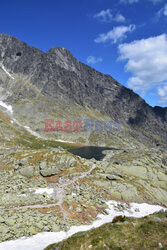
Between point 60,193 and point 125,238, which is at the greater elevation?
point 125,238

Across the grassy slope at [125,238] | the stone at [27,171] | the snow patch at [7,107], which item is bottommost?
the stone at [27,171]

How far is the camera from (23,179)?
3183 cm

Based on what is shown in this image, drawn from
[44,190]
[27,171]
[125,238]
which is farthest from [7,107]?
[125,238]

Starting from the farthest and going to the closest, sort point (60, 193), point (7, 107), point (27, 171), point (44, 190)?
A: point (7, 107) → point (27, 171) → point (44, 190) → point (60, 193)

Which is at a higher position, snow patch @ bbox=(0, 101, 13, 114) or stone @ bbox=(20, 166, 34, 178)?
snow patch @ bbox=(0, 101, 13, 114)

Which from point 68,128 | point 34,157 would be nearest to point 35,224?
point 34,157

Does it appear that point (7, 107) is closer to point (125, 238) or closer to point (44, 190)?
point (44, 190)

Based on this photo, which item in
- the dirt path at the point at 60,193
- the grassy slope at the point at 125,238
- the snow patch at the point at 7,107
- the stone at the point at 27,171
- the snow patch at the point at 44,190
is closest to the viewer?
the grassy slope at the point at 125,238

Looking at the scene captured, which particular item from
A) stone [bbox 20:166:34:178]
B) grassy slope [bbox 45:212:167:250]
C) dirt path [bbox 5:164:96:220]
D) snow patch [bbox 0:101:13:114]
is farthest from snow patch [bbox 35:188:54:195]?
snow patch [bbox 0:101:13:114]

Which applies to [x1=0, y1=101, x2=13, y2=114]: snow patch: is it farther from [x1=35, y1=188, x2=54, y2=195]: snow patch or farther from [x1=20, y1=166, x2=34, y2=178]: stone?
[x1=35, y1=188, x2=54, y2=195]: snow patch

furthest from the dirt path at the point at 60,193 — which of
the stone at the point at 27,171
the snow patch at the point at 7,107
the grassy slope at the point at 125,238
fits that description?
the snow patch at the point at 7,107

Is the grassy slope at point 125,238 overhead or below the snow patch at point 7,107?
below

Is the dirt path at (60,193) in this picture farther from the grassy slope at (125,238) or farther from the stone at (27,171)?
the grassy slope at (125,238)

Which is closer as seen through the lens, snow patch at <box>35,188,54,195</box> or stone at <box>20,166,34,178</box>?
snow patch at <box>35,188,54,195</box>
